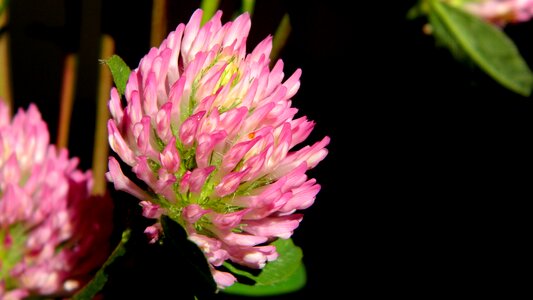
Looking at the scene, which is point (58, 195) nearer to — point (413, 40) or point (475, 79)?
point (475, 79)

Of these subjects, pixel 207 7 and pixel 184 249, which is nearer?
pixel 184 249

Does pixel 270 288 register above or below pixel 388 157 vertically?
below

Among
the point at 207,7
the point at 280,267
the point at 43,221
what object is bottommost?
the point at 280,267

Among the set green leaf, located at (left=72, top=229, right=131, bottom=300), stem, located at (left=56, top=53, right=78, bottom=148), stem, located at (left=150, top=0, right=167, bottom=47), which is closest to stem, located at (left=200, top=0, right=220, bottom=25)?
stem, located at (left=150, top=0, right=167, bottom=47)

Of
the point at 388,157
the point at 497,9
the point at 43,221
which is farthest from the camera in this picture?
the point at 388,157

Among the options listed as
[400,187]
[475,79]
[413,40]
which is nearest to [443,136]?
[400,187]

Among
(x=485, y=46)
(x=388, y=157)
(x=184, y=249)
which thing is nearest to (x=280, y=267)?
(x=184, y=249)

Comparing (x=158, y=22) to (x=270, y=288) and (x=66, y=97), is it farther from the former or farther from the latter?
(x=270, y=288)
